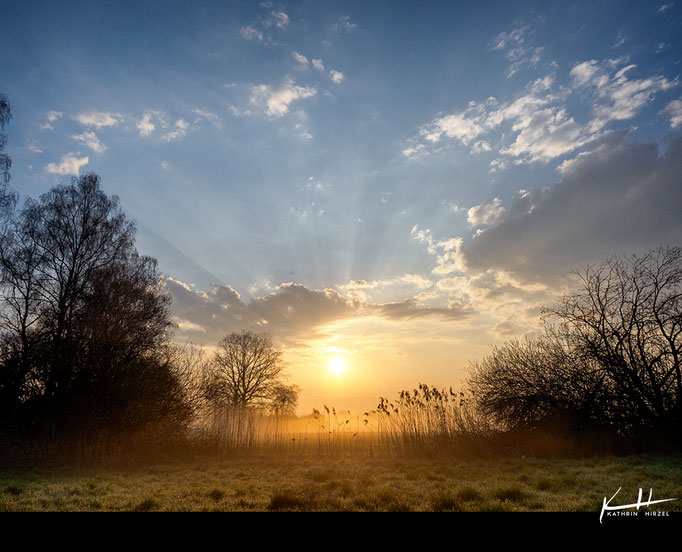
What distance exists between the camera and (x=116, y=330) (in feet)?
45.1

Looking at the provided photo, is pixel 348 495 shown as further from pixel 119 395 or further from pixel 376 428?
pixel 119 395

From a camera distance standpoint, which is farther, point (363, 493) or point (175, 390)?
point (175, 390)

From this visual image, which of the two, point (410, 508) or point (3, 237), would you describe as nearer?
point (410, 508)

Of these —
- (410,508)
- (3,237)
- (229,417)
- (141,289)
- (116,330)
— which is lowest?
(410,508)

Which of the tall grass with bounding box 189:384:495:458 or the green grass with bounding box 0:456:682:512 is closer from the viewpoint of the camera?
the green grass with bounding box 0:456:682:512

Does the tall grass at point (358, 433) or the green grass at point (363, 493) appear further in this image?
the tall grass at point (358, 433)

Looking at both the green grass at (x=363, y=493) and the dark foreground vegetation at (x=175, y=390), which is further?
the dark foreground vegetation at (x=175, y=390)

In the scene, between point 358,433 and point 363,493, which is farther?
point 358,433

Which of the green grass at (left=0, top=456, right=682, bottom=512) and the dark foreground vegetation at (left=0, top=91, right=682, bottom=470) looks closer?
the green grass at (left=0, top=456, right=682, bottom=512)
